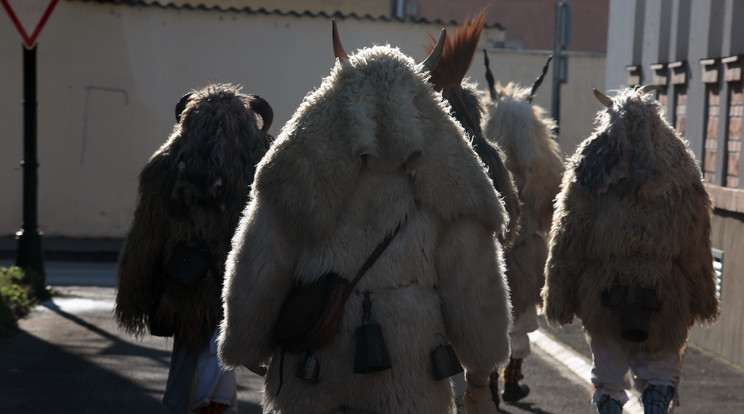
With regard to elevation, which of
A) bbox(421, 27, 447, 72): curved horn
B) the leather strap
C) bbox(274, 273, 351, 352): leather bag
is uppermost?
bbox(421, 27, 447, 72): curved horn

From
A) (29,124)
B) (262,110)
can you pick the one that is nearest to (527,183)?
(262,110)

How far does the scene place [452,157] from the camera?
4.03m

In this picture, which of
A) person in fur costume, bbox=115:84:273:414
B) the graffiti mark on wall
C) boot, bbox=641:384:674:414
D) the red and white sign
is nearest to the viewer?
person in fur costume, bbox=115:84:273:414

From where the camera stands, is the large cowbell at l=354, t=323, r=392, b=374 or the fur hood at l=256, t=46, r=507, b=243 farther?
the fur hood at l=256, t=46, r=507, b=243

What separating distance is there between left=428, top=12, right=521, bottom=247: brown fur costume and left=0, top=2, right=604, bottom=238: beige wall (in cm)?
1085

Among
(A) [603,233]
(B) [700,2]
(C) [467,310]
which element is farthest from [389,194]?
(B) [700,2]

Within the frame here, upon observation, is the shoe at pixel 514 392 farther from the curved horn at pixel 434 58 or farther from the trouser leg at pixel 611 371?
the curved horn at pixel 434 58

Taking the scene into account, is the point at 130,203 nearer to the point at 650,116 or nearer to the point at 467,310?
the point at 650,116

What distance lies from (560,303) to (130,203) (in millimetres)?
12068

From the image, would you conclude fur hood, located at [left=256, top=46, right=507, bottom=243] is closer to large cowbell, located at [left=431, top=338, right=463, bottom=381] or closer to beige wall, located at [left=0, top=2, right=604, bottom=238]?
large cowbell, located at [left=431, top=338, right=463, bottom=381]

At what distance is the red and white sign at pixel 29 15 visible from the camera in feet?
35.7

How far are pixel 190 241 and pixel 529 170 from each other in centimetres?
280

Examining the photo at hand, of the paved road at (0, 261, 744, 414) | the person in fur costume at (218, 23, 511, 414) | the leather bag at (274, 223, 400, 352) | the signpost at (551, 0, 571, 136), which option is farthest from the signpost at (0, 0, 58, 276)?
the leather bag at (274, 223, 400, 352)

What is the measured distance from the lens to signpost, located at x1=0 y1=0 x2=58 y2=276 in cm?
1100
